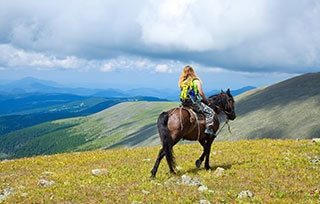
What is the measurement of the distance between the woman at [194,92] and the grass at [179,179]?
2733 millimetres

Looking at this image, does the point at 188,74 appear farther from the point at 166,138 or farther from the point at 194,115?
the point at 166,138

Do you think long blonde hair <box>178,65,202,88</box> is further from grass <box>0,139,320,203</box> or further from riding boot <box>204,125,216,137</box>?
grass <box>0,139,320,203</box>

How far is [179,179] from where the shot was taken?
13367 millimetres

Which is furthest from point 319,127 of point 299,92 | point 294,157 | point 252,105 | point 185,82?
point 185,82

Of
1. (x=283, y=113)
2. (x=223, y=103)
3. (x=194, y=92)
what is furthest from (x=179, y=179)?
(x=283, y=113)

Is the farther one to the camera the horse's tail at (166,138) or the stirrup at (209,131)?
the stirrup at (209,131)

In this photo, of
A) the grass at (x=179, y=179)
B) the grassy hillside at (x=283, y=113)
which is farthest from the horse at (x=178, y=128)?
the grassy hillside at (x=283, y=113)

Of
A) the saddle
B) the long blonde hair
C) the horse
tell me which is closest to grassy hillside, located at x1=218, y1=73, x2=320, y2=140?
the horse

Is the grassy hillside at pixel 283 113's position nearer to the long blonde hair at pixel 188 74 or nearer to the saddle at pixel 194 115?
the saddle at pixel 194 115

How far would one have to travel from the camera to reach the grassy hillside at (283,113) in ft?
330

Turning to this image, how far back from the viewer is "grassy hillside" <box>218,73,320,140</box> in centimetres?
10044

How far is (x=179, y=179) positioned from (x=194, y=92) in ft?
13.8

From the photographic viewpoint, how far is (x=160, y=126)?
14203 millimetres

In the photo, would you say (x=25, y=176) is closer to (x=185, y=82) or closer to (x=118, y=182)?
(x=118, y=182)
